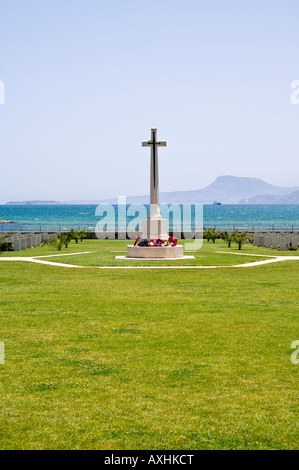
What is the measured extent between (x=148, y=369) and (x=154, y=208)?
19.0 meters

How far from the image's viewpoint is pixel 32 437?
5.49 meters

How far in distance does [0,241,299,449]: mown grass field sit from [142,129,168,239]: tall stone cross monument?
11135 mm

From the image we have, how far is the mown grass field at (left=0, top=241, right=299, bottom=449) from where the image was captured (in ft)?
18.4

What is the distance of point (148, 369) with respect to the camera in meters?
7.71

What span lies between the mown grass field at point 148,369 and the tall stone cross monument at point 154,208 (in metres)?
11.1

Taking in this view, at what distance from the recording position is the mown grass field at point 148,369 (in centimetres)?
562
